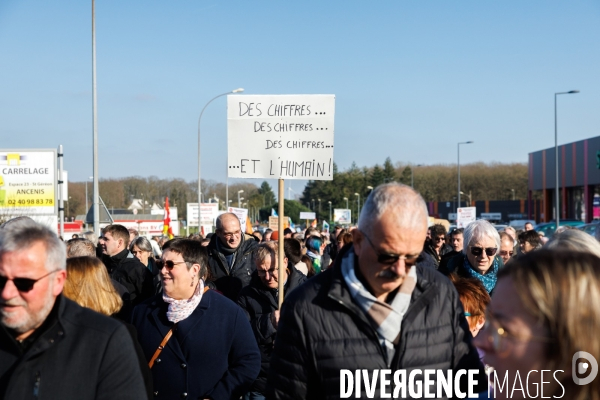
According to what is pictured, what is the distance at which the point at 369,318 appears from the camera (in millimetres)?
2973

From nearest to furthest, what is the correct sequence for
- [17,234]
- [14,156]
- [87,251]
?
[17,234] < [87,251] < [14,156]

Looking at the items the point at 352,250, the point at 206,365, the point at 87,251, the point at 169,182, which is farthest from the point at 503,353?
the point at 169,182

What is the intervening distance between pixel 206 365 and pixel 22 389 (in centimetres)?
179

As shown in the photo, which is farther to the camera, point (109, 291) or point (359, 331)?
point (109, 291)

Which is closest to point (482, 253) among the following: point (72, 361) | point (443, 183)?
point (72, 361)

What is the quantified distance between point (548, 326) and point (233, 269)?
6768mm

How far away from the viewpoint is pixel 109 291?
4512 mm

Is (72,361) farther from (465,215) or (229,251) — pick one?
(465,215)

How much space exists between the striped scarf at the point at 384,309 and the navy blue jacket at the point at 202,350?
5.93 ft

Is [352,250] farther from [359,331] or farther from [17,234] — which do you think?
[17,234]

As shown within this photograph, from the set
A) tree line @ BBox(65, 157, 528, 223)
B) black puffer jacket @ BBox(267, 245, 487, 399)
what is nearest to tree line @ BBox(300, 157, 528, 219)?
tree line @ BBox(65, 157, 528, 223)

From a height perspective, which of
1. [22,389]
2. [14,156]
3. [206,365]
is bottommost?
[206,365]

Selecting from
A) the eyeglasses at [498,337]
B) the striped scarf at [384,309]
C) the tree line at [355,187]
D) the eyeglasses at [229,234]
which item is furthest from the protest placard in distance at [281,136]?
the tree line at [355,187]

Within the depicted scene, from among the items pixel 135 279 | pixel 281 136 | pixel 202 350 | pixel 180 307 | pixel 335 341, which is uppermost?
pixel 281 136
